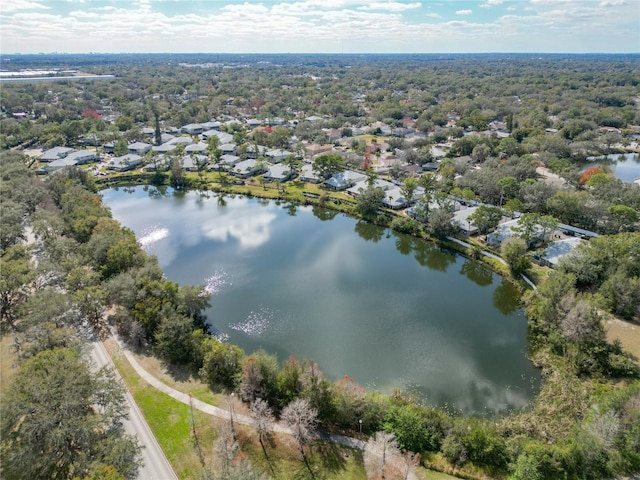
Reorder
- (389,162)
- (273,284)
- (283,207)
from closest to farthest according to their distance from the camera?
1. (273,284)
2. (283,207)
3. (389,162)

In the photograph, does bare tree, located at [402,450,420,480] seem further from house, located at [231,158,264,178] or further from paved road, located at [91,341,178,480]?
house, located at [231,158,264,178]

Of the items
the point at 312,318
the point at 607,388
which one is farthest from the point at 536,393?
the point at 312,318

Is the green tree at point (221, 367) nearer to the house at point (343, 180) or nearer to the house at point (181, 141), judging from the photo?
the house at point (343, 180)

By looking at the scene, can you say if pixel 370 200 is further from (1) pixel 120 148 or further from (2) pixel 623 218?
(1) pixel 120 148

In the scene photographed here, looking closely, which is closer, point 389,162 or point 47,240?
point 47,240

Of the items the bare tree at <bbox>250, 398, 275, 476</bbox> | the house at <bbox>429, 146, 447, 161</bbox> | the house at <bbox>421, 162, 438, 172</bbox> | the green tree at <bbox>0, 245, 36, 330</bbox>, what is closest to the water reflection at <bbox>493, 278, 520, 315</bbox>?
the bare tree at <bbox>250, 398, 275, 476</bbox>

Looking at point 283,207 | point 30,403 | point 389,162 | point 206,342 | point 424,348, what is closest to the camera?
point 30,403

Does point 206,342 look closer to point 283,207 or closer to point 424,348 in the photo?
point 424,348
